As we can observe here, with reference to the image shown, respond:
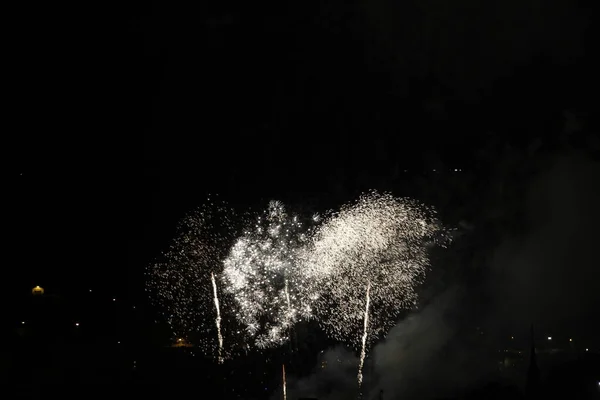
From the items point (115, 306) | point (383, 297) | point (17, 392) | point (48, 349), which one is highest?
point (115, 306)

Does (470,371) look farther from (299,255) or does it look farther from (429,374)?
(299,255)

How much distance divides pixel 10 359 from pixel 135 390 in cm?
477

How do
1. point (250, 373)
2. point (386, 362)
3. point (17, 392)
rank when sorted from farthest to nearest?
point (386, 362)
point (250, 373)
point (17, 392)

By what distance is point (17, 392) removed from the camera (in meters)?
15.9

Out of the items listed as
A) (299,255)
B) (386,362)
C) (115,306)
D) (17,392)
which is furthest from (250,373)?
(17,392)

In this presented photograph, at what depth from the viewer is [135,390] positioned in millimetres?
19828

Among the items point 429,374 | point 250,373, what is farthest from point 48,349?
point 429,374

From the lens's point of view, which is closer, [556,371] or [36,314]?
[36,314]

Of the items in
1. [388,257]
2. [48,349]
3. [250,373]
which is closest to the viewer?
[48,349]

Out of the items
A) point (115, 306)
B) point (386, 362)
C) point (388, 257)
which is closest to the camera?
point (388, 257)

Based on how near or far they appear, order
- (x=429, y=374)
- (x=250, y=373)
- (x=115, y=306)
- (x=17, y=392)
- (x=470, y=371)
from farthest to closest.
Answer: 1. (x=470, y=371)
2. (x=429, y=374)
3. (x=250, y=373)
4. (x=115, y=306)
5. (x=17, y=392)

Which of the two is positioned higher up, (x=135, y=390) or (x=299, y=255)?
(x=299, y=255)

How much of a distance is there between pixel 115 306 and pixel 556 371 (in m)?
34.3

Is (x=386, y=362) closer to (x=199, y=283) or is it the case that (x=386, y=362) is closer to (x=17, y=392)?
(x=199, y=283)
